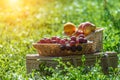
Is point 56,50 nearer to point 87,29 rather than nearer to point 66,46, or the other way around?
point 66,46

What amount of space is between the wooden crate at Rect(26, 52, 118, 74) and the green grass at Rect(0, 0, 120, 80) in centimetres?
17

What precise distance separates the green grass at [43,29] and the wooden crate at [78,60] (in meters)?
0.17

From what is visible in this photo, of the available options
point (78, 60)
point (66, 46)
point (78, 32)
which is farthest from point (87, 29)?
point (78, 60)

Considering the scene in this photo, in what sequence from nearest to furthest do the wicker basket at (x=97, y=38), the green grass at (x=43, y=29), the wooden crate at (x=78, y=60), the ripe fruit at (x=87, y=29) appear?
the green grass at (x=43, y=29), the wooden crate at (x=78, y=60), the wicker basket at (x=97, y=38), the ripe fruit at (x=87, y=29)

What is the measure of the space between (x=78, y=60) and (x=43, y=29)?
6.17m

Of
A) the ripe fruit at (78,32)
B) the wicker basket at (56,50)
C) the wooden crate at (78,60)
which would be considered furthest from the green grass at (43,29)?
the ripe fruit at (78,32)

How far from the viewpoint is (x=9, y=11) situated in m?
20.4

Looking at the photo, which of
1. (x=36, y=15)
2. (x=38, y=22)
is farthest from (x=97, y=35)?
(x=36, y=15)

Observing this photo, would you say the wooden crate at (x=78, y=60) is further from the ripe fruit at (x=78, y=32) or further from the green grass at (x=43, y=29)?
the ripe fruit at (x=78, y=32)

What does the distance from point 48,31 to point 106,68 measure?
5337mm

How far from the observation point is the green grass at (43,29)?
8.54 m

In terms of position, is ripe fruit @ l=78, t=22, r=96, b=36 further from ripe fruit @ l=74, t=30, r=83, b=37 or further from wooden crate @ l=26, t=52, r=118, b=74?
wooden crate @ l=26, t=52, r=118, b=74

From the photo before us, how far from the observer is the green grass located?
8.54 m

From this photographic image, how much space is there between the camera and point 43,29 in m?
15.4
